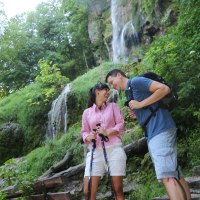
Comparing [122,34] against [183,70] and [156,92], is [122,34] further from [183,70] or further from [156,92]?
[156,92]

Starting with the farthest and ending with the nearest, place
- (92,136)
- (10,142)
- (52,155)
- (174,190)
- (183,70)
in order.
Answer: (10,142), (52,155), (183,70), (92,136), (174,190)

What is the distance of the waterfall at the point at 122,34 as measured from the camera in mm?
16984

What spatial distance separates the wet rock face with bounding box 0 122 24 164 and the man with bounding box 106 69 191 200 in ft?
37.1

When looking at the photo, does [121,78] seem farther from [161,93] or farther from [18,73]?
[18,73]

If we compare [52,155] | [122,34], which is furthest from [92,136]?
[122,34]

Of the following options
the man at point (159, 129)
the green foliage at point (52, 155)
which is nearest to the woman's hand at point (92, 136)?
the man at point (159, 129)

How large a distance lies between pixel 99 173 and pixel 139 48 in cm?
1320

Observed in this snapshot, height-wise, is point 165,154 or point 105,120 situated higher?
point 105,120

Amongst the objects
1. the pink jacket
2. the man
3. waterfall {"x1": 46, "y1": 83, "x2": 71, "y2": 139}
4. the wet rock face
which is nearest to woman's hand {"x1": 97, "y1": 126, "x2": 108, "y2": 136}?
the pink jacket

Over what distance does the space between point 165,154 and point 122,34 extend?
616 inches

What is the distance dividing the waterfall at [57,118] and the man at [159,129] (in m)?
8.99

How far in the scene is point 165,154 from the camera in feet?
9.64

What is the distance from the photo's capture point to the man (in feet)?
9.53

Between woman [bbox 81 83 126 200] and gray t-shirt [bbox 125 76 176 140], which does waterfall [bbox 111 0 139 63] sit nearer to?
woman [bbox 81 83 126 200]
